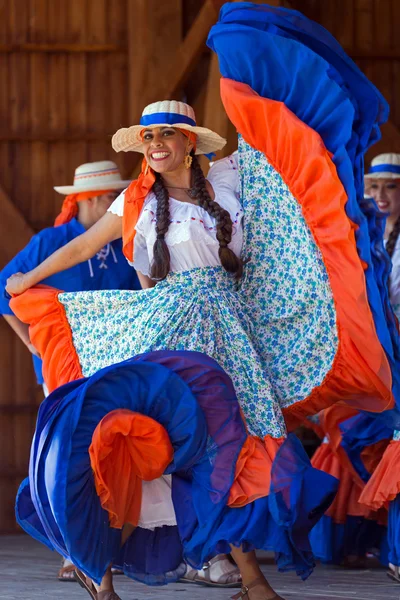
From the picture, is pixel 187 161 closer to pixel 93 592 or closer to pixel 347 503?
pixel 93 592

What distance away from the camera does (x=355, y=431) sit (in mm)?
4961

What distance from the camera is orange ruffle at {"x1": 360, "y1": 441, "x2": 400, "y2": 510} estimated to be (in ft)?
14.9

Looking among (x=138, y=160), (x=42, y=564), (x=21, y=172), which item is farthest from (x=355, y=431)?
(x=21, y=172)

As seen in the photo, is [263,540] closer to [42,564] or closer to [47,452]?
[47,452]

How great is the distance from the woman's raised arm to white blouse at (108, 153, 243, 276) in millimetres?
53

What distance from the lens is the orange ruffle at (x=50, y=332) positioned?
13.5ft

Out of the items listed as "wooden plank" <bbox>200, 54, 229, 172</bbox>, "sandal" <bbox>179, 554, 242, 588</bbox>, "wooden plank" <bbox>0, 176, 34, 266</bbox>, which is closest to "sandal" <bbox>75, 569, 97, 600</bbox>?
"sandal" <bbox>179, 554, 242, 588</bbox>

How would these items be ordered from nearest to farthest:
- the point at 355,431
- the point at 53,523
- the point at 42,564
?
the point at 53,523 → the point at 355,431 → the point at 42,564

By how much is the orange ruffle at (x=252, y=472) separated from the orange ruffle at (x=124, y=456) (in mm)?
223

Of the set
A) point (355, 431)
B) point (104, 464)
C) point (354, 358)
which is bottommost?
point (355, 431)

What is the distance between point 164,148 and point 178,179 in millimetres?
123

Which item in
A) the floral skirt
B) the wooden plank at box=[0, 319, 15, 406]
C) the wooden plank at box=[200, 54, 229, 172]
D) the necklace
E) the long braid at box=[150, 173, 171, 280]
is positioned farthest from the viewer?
the wooden plank at box=[0, 319, 15, 406]

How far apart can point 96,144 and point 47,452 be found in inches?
170

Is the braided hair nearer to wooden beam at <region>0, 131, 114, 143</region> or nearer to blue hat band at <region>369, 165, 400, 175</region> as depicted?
blue hat band at <region>369, 165, 400, 175</region>
